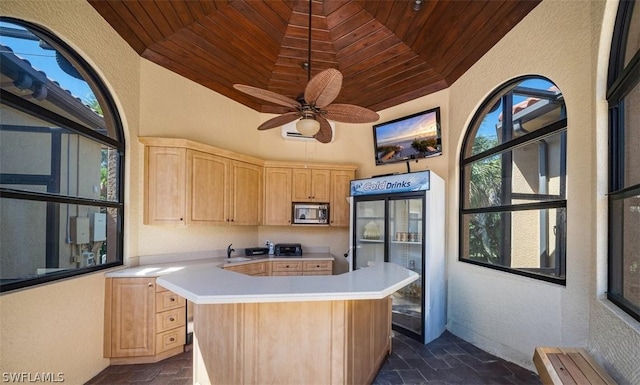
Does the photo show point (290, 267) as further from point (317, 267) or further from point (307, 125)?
point (307, 125)

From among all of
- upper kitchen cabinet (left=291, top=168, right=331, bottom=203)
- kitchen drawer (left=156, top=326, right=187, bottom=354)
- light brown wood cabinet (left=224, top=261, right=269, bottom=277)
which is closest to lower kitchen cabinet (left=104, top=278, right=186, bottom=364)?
kitchen drawer (left=156, top=326, right=187, bottom=354)

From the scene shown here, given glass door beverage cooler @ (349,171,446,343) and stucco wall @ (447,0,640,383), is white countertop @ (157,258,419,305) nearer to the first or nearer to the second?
glass door beverage cooler @ (349,171,446,343)

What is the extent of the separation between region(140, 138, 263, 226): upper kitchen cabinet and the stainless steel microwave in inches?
32.8

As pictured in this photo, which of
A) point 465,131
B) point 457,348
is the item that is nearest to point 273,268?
point 457,348

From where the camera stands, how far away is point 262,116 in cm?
485

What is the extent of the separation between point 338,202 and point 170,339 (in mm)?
2899

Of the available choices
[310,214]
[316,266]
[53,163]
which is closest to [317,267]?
[316,266]

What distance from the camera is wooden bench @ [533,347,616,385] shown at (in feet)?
4.89

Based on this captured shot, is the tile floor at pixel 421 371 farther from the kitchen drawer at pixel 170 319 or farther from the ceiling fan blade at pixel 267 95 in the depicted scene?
the ceiling fan blade at pixel 267 95

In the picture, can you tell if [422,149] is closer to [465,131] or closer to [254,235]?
[465,131]

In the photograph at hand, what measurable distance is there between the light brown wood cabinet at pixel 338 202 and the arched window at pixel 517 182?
5.70 feet

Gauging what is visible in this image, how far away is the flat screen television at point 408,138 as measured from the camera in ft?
12.9

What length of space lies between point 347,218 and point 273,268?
1.44 m

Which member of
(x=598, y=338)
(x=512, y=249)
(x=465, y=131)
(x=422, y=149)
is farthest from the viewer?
(x=422, y=149)
